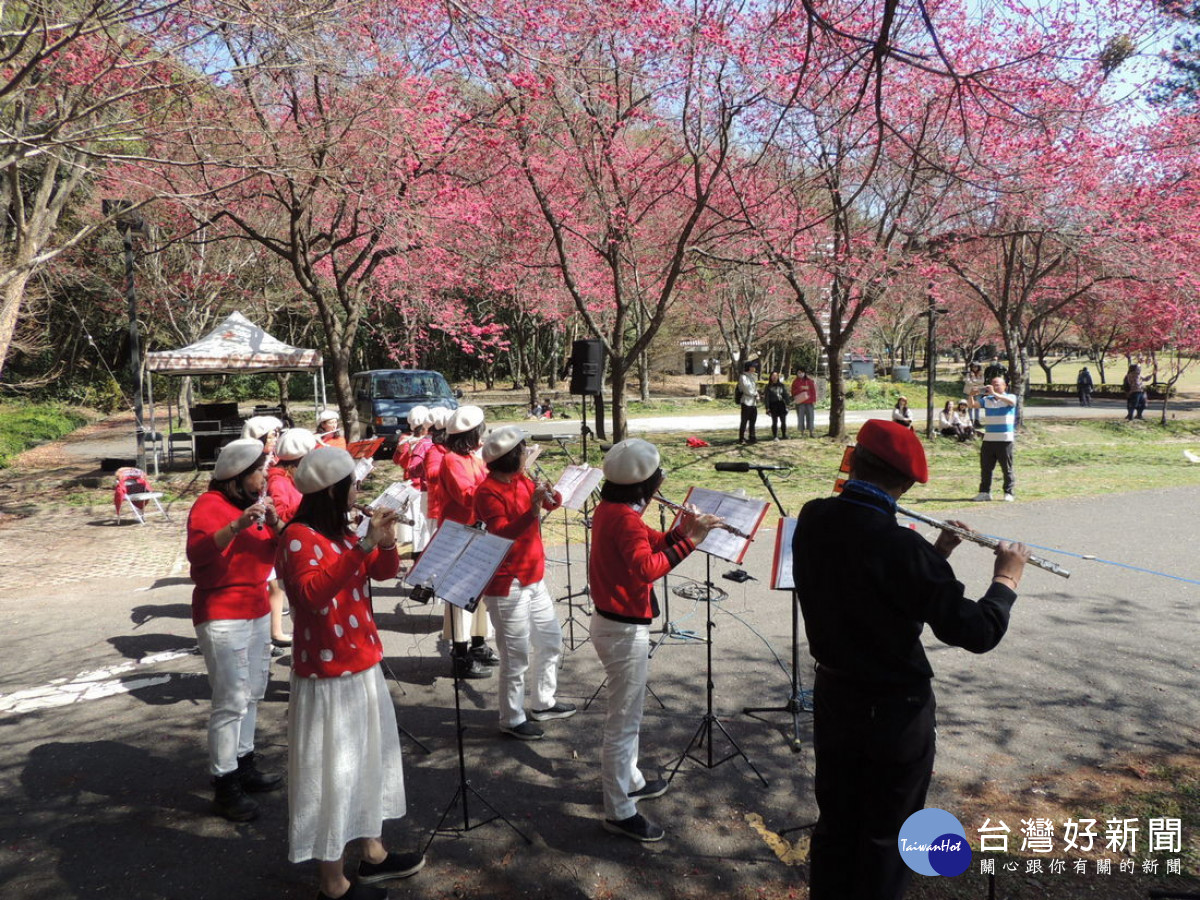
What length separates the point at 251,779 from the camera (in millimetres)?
4023

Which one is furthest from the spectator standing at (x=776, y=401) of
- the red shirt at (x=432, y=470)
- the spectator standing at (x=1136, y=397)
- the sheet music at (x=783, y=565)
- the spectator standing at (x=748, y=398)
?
the sheet music at (x=783, y=565)

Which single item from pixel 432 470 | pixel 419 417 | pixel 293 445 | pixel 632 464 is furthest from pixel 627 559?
pixel 419 417

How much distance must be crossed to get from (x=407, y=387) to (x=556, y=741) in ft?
46.6

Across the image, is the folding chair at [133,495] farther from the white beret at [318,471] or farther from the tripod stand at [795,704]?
the tripod stand at [795,704]

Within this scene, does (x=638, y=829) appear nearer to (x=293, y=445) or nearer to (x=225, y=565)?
(x=225, y=565)

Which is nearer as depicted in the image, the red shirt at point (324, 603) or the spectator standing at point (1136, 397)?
the red shirt at point (324, 603)

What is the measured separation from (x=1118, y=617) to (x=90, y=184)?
2289cm

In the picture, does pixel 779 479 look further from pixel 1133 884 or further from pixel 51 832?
pixel 51 832

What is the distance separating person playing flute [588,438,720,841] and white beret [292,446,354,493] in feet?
4.06

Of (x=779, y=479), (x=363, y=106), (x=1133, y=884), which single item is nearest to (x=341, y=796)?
(x=1133, y=884)

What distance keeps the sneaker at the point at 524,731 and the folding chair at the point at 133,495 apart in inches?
341

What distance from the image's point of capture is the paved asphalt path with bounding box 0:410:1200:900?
340cm

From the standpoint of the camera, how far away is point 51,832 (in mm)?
3727

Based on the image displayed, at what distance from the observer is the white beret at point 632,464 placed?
11.6 ft
